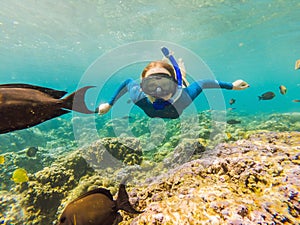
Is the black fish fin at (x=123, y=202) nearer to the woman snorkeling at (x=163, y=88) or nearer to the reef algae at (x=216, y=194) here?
the reef algae at (x=216, y=194)

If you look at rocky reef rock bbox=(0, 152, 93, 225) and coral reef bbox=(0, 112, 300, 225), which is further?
rocky reef rock bbox=(0, 152, 93, 225)

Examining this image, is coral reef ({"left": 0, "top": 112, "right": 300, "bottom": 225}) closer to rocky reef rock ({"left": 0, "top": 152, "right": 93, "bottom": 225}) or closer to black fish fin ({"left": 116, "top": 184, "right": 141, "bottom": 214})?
rocky reef rock ({"left": 0, "top": 152, "right": 93, "bottom": 225})

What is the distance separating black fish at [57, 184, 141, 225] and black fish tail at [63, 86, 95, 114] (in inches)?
41.9

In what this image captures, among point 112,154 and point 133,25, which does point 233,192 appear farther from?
point 133,25

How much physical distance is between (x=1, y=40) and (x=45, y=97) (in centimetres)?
3375

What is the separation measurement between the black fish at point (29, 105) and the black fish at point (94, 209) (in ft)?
3.43

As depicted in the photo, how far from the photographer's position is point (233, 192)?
76.8 inches

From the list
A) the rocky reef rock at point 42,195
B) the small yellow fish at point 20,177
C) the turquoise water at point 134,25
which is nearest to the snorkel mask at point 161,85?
the rocky reef rock at point 42,195

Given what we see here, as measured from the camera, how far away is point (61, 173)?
4.76 meters

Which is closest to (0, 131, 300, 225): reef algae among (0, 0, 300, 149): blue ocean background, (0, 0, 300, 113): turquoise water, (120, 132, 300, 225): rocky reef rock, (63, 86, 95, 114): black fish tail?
(120, 132, 300, 225): rocky reef rock

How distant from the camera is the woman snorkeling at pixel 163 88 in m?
3.04

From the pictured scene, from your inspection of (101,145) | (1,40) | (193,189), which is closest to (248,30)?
(101,145)

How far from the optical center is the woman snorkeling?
3039 mm

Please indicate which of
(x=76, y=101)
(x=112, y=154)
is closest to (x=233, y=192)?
(x=76, y=101)
